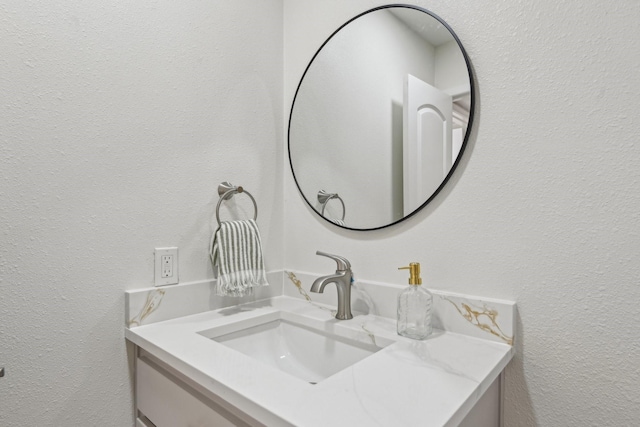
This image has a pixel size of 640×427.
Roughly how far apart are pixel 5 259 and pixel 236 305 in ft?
2.04

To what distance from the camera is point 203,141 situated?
3.68 ft

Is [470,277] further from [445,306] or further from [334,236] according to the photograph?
[334,236]

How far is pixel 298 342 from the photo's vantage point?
1089 millimetres

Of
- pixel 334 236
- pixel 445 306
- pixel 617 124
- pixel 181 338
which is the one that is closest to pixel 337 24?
pixel 334 236

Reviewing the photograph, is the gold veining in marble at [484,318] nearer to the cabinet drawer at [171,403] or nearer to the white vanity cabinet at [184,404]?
the white vanity cabinet at [184,404]

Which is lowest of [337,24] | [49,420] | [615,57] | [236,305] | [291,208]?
[49,420]

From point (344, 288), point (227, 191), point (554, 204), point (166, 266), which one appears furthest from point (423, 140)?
point (166, 266)

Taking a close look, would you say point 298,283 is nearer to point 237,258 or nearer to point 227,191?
point 237,258

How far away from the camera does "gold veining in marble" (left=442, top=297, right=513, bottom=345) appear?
2.72 feet

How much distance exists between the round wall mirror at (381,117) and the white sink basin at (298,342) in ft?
1.08

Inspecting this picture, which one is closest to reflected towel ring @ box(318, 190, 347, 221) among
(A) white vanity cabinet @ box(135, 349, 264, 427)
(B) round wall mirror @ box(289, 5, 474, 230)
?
(B) round wall mirror @ box(289, 5, 474, 230)

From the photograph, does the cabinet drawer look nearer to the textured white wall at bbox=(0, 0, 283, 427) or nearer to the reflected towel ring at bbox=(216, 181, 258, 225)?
the textured white wall at bbox=(0, 0, 283, 427)

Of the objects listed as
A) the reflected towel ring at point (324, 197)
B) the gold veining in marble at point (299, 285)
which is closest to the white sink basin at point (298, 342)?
the gold veining in marble at point (299, 285)

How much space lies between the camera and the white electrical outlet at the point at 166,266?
102cm
